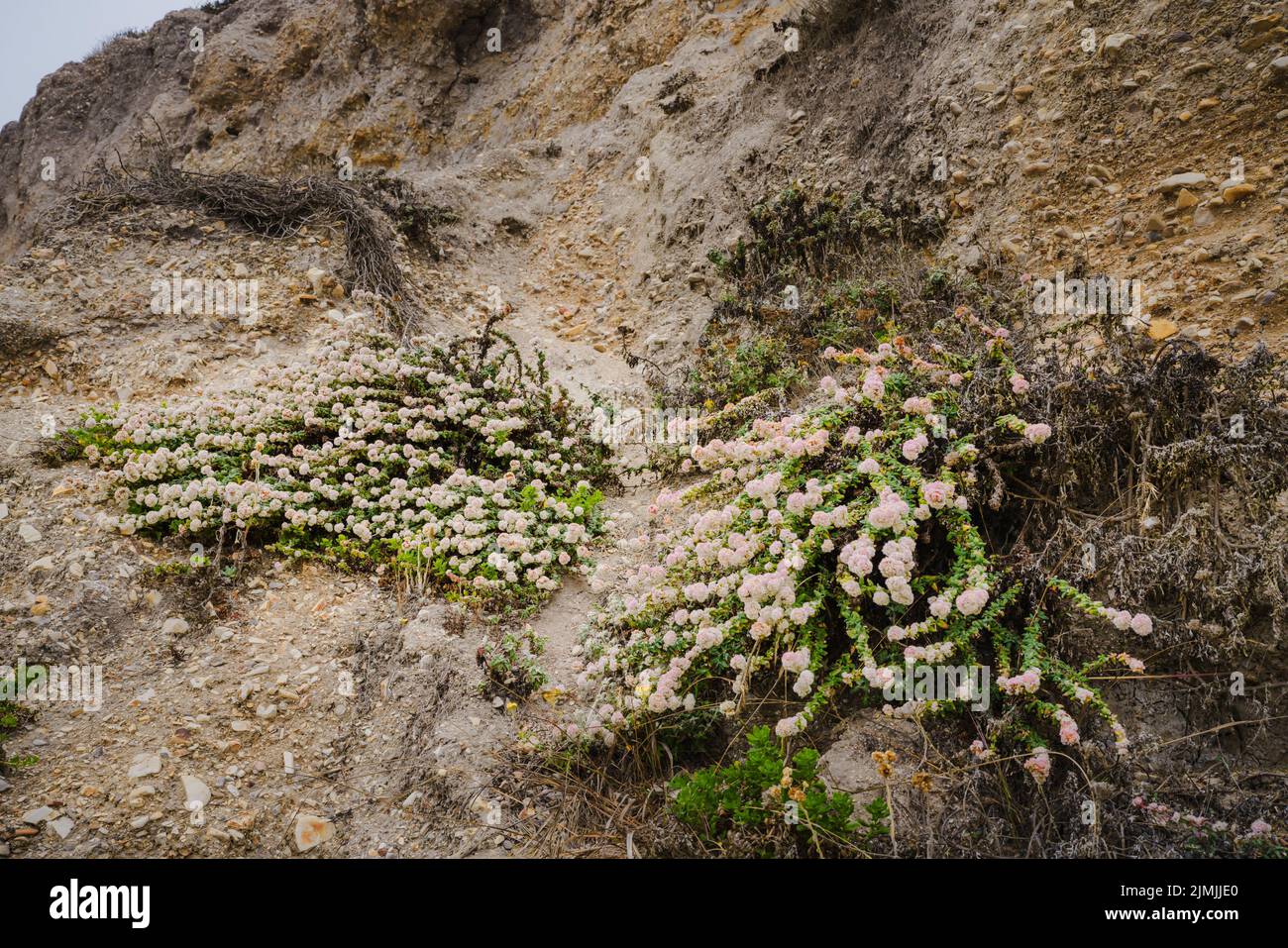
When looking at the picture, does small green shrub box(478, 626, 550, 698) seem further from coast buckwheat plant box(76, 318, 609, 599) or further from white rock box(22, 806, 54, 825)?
white rock box(22, 806, 54, 825)

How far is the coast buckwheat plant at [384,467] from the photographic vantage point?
4.33 m

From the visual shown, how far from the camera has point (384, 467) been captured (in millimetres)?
4922

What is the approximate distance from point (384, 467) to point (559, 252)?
192 inches

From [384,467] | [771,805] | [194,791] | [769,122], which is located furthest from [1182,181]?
[194,791]

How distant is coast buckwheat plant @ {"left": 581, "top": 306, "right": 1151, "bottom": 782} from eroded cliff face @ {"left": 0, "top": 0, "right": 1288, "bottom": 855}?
377 mm

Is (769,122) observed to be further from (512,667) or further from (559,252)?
(512,667)

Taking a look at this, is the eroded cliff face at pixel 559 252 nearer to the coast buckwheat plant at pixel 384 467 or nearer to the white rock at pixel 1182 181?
the white rock at pixel 1182 181

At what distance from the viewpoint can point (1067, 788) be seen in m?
2.52
